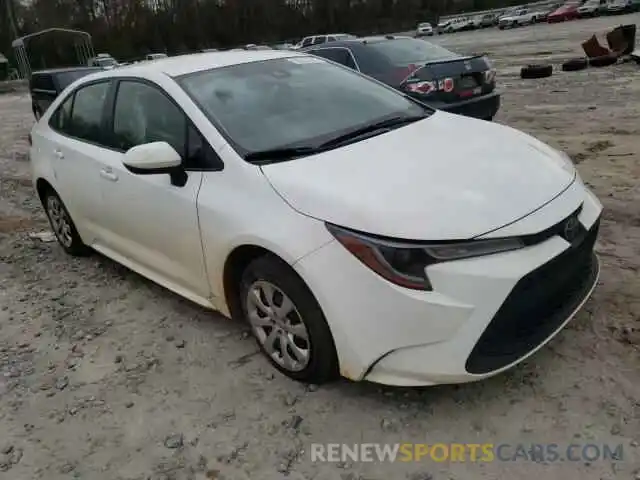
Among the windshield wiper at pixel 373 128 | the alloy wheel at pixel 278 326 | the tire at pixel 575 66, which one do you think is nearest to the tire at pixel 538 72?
the tire at pixel 575 66

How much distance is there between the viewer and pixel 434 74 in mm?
7145

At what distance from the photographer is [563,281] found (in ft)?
8.95

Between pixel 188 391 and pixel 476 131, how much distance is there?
6.89 feet

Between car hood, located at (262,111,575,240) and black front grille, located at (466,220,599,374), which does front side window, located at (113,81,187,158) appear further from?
black front grille, located at (466,220,599,374)

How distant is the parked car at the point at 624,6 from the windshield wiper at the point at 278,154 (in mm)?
48213

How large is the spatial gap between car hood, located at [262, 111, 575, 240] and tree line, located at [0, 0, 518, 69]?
51022 millimetres

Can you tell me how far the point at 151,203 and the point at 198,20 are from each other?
60081mm

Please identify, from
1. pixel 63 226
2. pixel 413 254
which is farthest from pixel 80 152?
pixel 413 254

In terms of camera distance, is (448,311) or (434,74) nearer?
(448,311)

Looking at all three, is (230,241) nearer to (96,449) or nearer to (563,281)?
(96,449)

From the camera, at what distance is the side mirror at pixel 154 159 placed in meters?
3.18

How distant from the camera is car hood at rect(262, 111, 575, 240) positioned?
8.30ft

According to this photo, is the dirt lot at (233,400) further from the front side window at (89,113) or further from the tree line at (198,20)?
the tree line at (198,20)

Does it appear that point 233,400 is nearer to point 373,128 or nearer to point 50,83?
point 373,128
